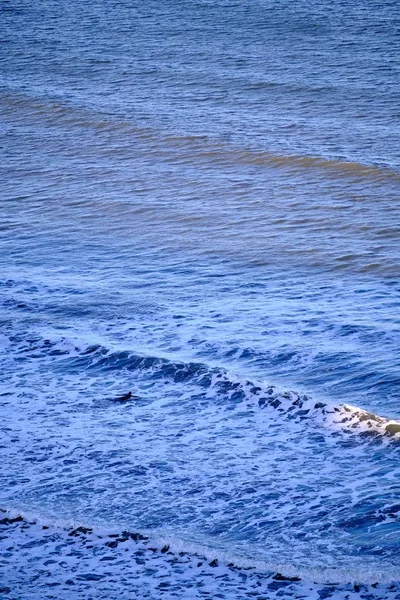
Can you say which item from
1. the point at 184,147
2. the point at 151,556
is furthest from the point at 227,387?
the point at 184,147

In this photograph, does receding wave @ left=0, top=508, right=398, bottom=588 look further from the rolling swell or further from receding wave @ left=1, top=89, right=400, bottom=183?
receding wave @ left=1, top=89, right=400, bottom=183

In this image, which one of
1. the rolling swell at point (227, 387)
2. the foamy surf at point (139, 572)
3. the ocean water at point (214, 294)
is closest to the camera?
the foamy surf at point (139, 572)

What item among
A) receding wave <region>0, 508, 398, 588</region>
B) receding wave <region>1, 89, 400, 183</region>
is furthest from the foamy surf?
receding wave <region>1, 89, 400, 183</region>

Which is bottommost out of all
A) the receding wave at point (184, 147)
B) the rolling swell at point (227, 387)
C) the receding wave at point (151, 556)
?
the receding wave at point (151, 556)

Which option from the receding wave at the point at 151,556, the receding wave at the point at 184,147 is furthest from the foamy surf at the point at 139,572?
the receding wave at the point at 184,147

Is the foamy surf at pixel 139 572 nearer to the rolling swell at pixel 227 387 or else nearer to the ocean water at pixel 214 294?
the ocean water at pixel 214 294

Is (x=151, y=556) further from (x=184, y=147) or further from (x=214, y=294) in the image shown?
(x=184, y=147)
